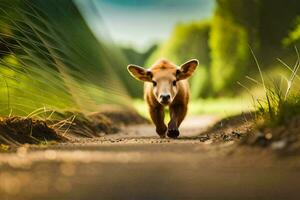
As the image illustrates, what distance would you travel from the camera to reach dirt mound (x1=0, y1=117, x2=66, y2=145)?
8.89 m

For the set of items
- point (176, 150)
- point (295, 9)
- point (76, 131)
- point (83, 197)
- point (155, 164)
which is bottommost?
point (83, 197)

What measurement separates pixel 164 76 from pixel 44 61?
1890 mm

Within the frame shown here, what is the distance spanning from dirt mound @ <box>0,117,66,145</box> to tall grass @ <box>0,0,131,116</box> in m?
0.31

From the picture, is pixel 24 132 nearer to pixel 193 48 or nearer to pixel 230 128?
pixel 230 128

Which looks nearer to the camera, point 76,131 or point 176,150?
point 176,150

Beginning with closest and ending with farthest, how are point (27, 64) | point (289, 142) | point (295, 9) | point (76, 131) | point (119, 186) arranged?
point (119, 186) → point (289, 142) → point (27, 64) → point (76, 131) → point (295, 9)

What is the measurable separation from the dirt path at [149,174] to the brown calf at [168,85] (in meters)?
3.17

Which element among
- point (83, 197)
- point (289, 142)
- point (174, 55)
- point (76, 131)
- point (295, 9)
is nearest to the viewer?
point (83, 197)

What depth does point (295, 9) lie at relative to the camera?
26.1 metres

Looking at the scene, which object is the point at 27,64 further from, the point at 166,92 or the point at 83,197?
the point at 83,197

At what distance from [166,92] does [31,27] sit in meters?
2.16

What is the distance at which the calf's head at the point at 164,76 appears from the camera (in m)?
10.9

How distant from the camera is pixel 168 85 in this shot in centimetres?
1121

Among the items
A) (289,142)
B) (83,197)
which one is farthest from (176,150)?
(83,197)
